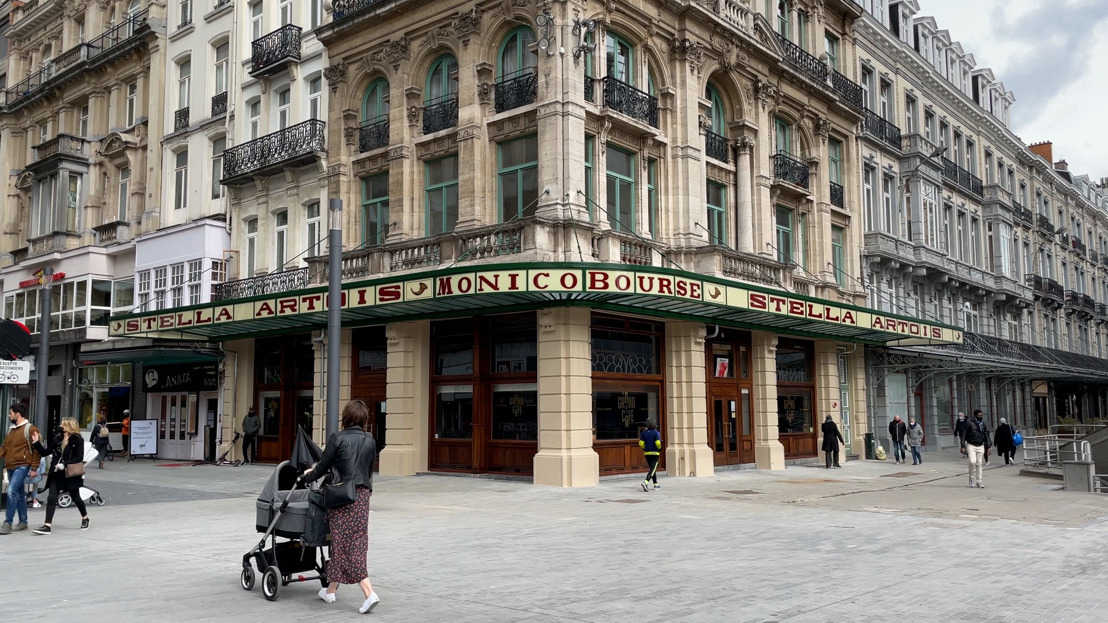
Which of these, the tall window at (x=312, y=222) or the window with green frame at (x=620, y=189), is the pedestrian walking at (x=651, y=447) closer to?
the window with green frame at (x=620, y=189)

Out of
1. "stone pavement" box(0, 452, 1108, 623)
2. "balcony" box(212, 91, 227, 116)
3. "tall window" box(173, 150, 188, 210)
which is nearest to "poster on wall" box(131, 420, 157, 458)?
"tall window" box(173, 150, 188, 210)

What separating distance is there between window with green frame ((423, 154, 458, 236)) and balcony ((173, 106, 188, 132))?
12721 millimetres

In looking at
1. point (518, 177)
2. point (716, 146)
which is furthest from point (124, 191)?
point (716, 146)

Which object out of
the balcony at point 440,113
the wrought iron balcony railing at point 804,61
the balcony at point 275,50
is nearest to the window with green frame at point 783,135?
the wrought iron balcony railing at point 804,61

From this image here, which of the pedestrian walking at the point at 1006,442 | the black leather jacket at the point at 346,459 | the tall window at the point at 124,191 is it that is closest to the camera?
the black leather jacket at the point at 346,459

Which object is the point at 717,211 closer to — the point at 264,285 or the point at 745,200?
the point at 745,200

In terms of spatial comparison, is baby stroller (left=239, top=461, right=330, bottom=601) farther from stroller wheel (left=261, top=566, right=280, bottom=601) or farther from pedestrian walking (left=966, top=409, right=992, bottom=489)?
pedestrian walking (left=966, top=409, right=992, bottom=489)

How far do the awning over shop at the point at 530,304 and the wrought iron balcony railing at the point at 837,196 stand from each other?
5.41m

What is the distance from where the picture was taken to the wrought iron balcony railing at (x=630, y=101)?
2122cm

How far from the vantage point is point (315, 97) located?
2653 cm

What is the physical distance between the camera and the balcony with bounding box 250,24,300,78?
26.8 metres

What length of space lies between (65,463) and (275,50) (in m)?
18.2

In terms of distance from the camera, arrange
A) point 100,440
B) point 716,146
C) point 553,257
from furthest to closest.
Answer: point 100,440 → point 716,146 → point 553,257

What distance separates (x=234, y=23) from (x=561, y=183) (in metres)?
15.9
